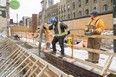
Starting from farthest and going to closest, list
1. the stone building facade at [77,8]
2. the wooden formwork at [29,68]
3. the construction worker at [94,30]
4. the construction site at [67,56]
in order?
1. the stone building facade at [77,8]
2. the construction worker at [94,30]
3. the construction site at [67,56]
4. the wooden formwork at [29,68]

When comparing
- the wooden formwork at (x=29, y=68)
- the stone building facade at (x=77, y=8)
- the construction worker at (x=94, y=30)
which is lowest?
the wooden formwork at (x=29, y=68)

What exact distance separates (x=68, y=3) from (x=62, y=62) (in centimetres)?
5626

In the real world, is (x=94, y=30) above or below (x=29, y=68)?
above

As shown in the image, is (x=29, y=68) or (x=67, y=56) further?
(x=67, y=56)

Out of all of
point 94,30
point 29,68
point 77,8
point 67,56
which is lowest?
point 29,68

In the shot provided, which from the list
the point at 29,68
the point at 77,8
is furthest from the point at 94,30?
the point at 77,8

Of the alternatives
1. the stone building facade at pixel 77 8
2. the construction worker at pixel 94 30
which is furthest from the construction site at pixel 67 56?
the stone building facade at pixel 77 8

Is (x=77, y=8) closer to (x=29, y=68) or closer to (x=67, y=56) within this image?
(x=67, y=56)

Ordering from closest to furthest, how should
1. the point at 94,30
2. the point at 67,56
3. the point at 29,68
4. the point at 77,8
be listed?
1. the point at 94,30
2. the point at 29,68
3. the point at 67,56
4. the point at 77,8

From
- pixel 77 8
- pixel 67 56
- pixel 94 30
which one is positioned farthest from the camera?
pixel 77 8

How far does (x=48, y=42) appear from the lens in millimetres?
13750

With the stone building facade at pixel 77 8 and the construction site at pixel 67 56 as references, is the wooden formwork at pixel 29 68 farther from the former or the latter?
the stone building facade at pixel 77 8

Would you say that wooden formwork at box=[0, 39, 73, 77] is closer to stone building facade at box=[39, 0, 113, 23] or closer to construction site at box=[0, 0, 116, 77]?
construction site at box=[0, 0, 116, 77]

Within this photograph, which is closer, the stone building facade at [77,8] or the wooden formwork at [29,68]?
the wooden formwork at [29,68]
